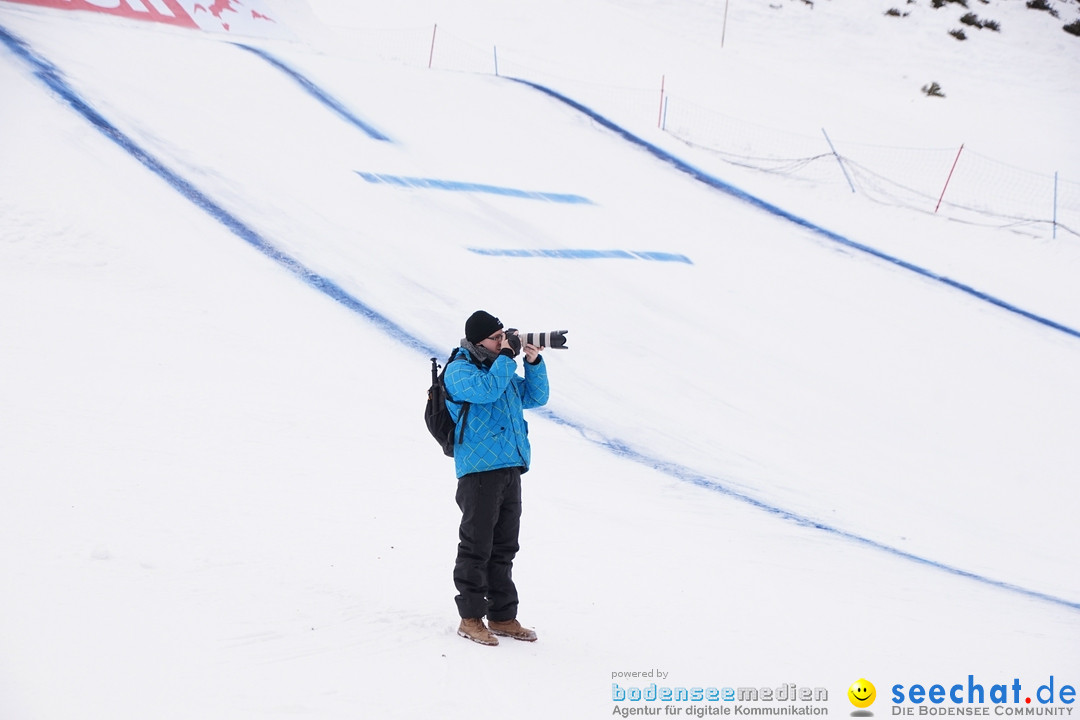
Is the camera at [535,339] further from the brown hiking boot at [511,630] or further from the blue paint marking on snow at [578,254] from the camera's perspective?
the blue paint marking on snow at [578,254]

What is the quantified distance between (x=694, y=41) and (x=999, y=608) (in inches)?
581

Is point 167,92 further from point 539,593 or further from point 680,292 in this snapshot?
point 539,593

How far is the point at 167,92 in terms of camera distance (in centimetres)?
847

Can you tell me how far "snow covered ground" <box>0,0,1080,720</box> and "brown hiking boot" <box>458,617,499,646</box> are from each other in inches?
4.3

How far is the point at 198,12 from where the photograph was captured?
1084 centimetres

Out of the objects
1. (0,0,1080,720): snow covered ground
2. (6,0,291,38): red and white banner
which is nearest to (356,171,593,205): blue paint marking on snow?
(0,0,1080,720): snow covered ground

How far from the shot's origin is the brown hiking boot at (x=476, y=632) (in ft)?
10.8

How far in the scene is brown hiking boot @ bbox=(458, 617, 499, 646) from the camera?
10.8 feet

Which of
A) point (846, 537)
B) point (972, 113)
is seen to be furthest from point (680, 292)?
point (972, 113)

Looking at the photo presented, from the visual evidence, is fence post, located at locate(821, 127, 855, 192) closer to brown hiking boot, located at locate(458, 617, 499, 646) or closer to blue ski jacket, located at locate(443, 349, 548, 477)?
blue ski jacket, located at locate(443, 349, 548, 477)

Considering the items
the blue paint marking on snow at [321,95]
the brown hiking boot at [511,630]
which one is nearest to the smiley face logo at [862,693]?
the brown hiking boot at [511,630]

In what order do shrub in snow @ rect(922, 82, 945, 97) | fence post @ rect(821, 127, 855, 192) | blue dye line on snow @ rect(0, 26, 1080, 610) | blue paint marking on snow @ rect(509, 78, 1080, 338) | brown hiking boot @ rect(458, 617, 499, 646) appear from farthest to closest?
shrub in snow @ rect(922, 82, 945, 97) < fence post @ rect(821, 127, 855, 192) < blue paint marking on snow @ rect(509, 78, 1080, 338) < blue dye line on snow @ rect(0, 26, 1080, 610) < brown hiking boot @ rect(458, 617, 499, 646)

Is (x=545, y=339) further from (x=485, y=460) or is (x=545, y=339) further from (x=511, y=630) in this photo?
(x=511, y=630)

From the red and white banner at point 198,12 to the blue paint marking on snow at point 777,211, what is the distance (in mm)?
3135
